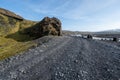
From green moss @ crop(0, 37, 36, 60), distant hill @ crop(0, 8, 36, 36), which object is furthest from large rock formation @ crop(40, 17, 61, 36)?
green moss @ crop(0, 37, 36, 60)

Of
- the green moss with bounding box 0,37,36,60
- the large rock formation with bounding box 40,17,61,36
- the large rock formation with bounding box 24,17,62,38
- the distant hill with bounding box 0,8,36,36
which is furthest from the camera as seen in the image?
the distant hill with bounding box 0,8,36,36

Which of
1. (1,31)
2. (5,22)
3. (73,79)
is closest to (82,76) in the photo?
(73,79)

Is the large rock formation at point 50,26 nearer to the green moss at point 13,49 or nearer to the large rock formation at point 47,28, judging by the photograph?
the large rock formation at point 47,28

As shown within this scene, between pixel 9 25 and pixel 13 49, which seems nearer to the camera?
pixel 13 49

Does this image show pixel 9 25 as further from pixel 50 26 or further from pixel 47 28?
pixel 47 28

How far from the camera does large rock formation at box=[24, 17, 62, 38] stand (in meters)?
110

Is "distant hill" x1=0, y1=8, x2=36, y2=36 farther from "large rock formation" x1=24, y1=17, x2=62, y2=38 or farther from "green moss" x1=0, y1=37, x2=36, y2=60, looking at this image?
"green moss" x1=0, y1=37, x2=36, y2=60

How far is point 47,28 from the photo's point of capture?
110750mm

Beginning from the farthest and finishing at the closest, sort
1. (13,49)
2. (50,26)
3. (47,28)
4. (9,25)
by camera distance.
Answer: (9,25) → (50,26) → (47,28) → (13,49)

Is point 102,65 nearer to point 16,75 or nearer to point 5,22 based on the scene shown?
point 16,75

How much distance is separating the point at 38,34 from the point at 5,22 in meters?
49.3

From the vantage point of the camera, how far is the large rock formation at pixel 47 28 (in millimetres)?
109850

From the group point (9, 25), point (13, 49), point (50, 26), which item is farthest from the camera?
point (9, 25)

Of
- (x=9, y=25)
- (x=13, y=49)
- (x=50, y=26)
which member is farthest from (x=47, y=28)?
(x=13, y=49)
